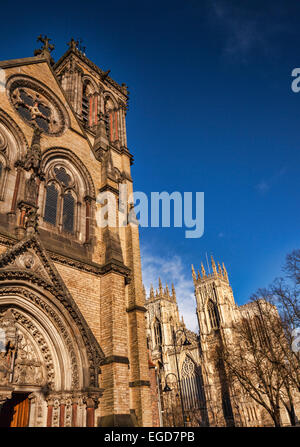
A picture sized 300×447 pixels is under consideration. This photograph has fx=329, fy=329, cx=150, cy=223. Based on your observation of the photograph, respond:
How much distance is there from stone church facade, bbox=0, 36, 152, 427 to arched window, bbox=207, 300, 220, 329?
58.1 m

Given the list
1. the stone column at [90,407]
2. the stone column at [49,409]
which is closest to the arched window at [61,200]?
the stone column at [49,409]

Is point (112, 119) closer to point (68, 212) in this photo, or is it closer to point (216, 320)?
point (68, 212)

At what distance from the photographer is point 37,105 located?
1576 centimetres

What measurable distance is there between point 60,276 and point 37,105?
29.9 feet

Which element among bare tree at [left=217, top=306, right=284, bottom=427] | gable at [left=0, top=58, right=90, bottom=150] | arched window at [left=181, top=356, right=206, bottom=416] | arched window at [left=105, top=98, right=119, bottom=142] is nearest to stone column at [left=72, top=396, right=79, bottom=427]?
gable at [left=0, top=58, right=90, bottom=150]

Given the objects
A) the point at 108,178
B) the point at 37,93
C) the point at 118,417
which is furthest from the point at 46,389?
the point at 37,93

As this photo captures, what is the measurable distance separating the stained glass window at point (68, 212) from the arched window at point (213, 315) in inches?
2411

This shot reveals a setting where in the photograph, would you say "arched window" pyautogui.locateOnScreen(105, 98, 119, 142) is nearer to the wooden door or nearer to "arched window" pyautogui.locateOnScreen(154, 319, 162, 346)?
the wooden door

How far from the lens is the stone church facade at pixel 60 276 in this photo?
990 centimetres

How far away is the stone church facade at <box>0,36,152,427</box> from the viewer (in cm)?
990

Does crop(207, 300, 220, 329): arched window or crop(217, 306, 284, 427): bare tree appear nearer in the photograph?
crop(217, 306, 284, 427): bare tree

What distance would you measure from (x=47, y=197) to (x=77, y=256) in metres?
2.94

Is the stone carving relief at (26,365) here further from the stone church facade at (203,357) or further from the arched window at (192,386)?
the arched window at (192,386)

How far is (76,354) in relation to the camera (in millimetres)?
10531
